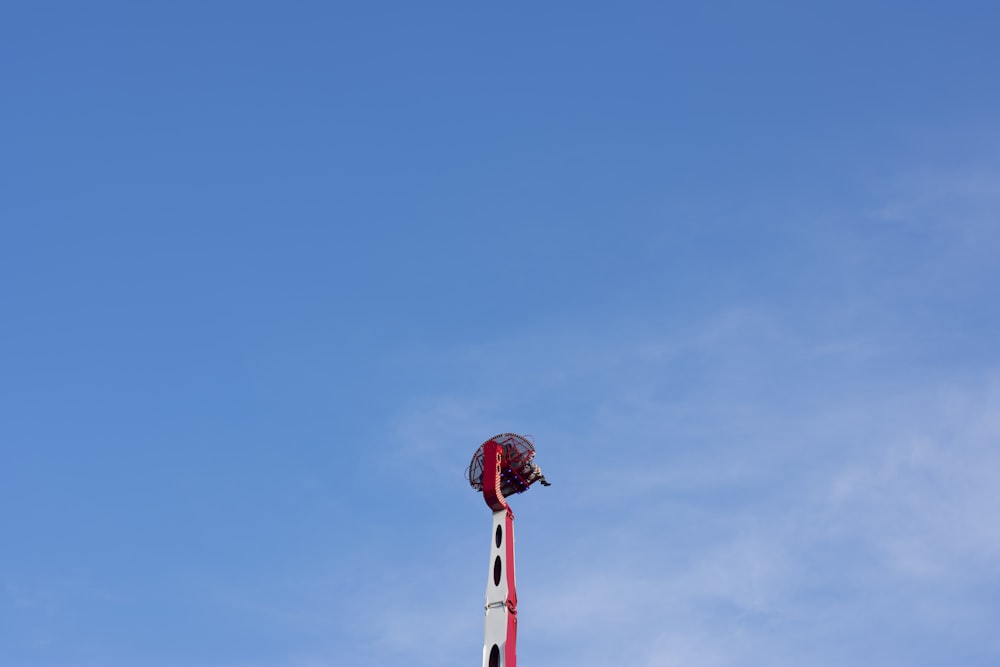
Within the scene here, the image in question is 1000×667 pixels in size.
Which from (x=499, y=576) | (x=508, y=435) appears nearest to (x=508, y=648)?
(x=499, y=576)

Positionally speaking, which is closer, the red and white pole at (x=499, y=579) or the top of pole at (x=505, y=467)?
the red and white pole at (x=499, y=579)

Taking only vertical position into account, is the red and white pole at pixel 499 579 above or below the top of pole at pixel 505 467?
below

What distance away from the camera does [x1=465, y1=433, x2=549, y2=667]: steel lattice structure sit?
6850 cm

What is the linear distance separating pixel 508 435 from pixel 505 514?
5.18 metres

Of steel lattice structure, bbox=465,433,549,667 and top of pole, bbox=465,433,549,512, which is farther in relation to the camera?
top of pole, bbox=465,433,549,512

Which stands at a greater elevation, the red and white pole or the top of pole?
the top of pole

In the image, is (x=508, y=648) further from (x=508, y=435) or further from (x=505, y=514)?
(x=508, y=435)

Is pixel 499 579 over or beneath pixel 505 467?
beneath

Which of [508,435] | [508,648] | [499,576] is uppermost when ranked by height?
[508,435]

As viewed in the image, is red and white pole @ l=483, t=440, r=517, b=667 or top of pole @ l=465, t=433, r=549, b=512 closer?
red and white pole @ l=483, t=440, r=517, b=667

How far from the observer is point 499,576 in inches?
2825

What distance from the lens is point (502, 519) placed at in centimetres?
7394

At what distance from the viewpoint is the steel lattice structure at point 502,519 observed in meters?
68.5

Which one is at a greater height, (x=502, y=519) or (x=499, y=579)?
(x=502, y=519)
